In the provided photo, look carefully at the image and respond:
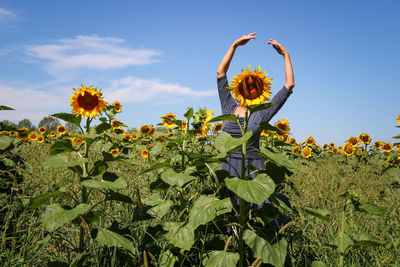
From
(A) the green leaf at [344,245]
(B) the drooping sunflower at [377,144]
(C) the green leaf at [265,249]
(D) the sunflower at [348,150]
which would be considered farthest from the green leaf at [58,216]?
(B) the drooping sunflower at [377,144]

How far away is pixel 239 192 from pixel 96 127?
1.07 m

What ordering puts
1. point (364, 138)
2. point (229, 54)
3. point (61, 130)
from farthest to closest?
point (61, 130), point (364, 138), point (229, 54)

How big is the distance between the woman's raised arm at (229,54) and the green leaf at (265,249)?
2013 millimetres

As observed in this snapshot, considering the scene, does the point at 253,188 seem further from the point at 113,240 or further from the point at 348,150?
the point at 348,150

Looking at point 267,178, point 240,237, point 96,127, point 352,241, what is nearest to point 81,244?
point 96,127

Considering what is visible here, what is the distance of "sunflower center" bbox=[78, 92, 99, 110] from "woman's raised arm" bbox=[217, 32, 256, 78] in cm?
150

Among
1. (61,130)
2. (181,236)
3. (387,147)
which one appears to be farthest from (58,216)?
(387,147)

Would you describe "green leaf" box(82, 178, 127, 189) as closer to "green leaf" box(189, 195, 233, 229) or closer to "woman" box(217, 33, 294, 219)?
"green leaf" box(189, 195, 233, 229)

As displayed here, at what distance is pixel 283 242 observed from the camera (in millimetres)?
1675

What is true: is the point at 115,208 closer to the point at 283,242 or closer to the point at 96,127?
the point at 96,127

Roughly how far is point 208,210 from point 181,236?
0.87 ft

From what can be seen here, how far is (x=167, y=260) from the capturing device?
5.80ft

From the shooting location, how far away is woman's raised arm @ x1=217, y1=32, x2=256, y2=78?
2951 mm

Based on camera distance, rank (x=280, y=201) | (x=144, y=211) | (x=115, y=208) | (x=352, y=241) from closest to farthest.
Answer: (x=352, y=241)
(x=280, y=201)
(x=144, y=211)
(x=115, y=208)
